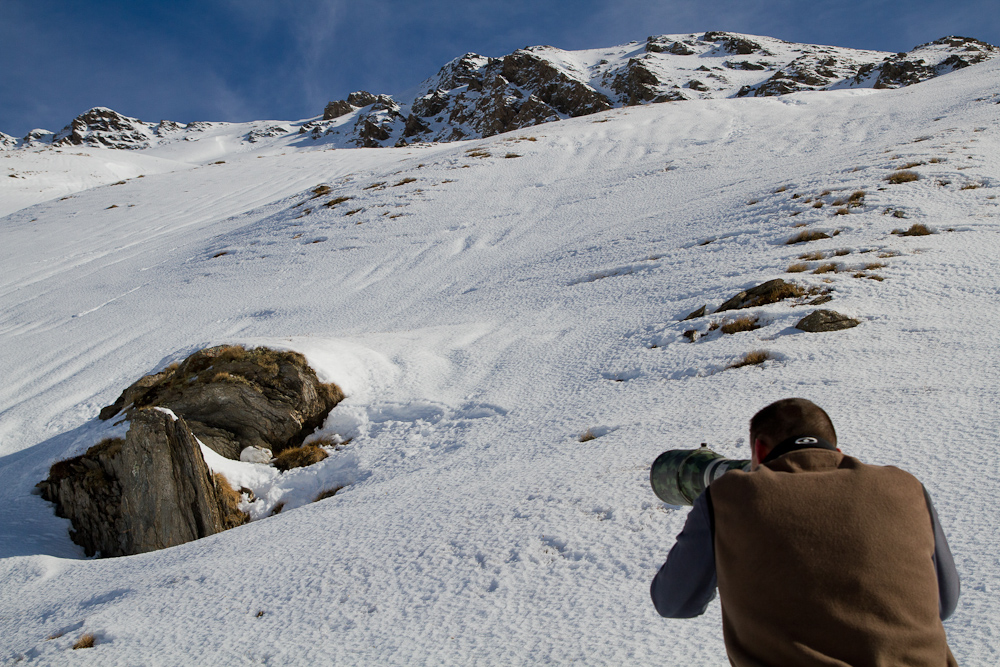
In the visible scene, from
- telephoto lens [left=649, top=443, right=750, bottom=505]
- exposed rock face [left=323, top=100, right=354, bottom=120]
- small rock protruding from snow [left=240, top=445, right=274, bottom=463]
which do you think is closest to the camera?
telephoto lens [left=649, top=443, right=750, bottom=505]

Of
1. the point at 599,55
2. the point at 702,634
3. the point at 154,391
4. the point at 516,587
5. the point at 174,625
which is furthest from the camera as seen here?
the point at 599,55

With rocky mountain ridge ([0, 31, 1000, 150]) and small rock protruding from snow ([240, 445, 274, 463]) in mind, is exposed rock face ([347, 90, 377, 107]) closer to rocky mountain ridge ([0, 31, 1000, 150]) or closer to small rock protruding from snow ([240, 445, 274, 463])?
rocky mountain ridge ([0, 31, 1000, 150])

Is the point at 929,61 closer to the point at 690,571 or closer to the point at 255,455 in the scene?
the point at 255,455

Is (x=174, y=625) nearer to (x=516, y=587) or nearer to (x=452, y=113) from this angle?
(x=516, y=587)

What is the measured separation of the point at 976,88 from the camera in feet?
68.8

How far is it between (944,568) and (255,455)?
6320 mm

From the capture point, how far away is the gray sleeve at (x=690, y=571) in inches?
59.8

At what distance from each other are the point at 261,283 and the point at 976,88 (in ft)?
91.4

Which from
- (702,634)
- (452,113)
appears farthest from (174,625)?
(452,113)

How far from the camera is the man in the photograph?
4.09 ft

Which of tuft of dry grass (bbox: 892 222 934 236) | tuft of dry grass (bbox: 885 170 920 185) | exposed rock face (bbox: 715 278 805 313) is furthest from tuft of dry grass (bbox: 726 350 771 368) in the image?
tuft of dry grass (bbox: 885 170 920 185)

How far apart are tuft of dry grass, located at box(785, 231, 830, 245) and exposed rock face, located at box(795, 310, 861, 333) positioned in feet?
12.1

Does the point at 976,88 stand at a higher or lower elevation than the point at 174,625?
higher

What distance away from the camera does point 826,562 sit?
1.28 m
